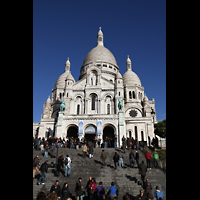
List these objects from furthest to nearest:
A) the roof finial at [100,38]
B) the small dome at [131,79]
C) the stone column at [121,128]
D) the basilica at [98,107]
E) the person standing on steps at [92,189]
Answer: the roof finial at [100,38] → the small dome at [131,79] → the basilica at [98,107] → the stone column at [121,128] → the person standing on steps at [92,189]

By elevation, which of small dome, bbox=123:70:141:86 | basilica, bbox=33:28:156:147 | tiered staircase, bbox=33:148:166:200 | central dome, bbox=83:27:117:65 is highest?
central dome, bbox=83:27:117:65

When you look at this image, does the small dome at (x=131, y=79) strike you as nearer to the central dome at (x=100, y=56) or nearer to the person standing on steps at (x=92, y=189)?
the central dome at (x=100, y=56)

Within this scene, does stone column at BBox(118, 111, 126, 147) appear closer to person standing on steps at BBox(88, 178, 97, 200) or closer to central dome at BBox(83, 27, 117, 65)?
person standing on steps at BBox(88, 178, 97, 200)

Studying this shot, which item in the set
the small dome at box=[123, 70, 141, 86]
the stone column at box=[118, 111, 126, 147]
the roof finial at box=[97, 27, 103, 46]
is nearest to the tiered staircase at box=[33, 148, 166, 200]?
the stone column at box=[118, 111, 126, 147]

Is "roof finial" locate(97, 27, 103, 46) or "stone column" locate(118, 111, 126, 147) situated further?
"roof finial" locate(97, 27, 103, 46)

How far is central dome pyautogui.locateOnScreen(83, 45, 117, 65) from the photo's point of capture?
50.5m

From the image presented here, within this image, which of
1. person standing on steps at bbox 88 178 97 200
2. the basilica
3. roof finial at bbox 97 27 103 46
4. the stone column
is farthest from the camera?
roof finial at bbox 97 27 103 46

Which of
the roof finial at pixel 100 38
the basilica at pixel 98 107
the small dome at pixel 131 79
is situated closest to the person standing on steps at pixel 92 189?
the basilica at pixel 98 107

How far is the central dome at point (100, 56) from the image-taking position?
50500 mm

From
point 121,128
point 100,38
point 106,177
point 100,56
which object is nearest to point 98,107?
point 121,128

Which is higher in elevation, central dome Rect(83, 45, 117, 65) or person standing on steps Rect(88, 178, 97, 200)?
central dome Rect(83, 45, 117, 65)
